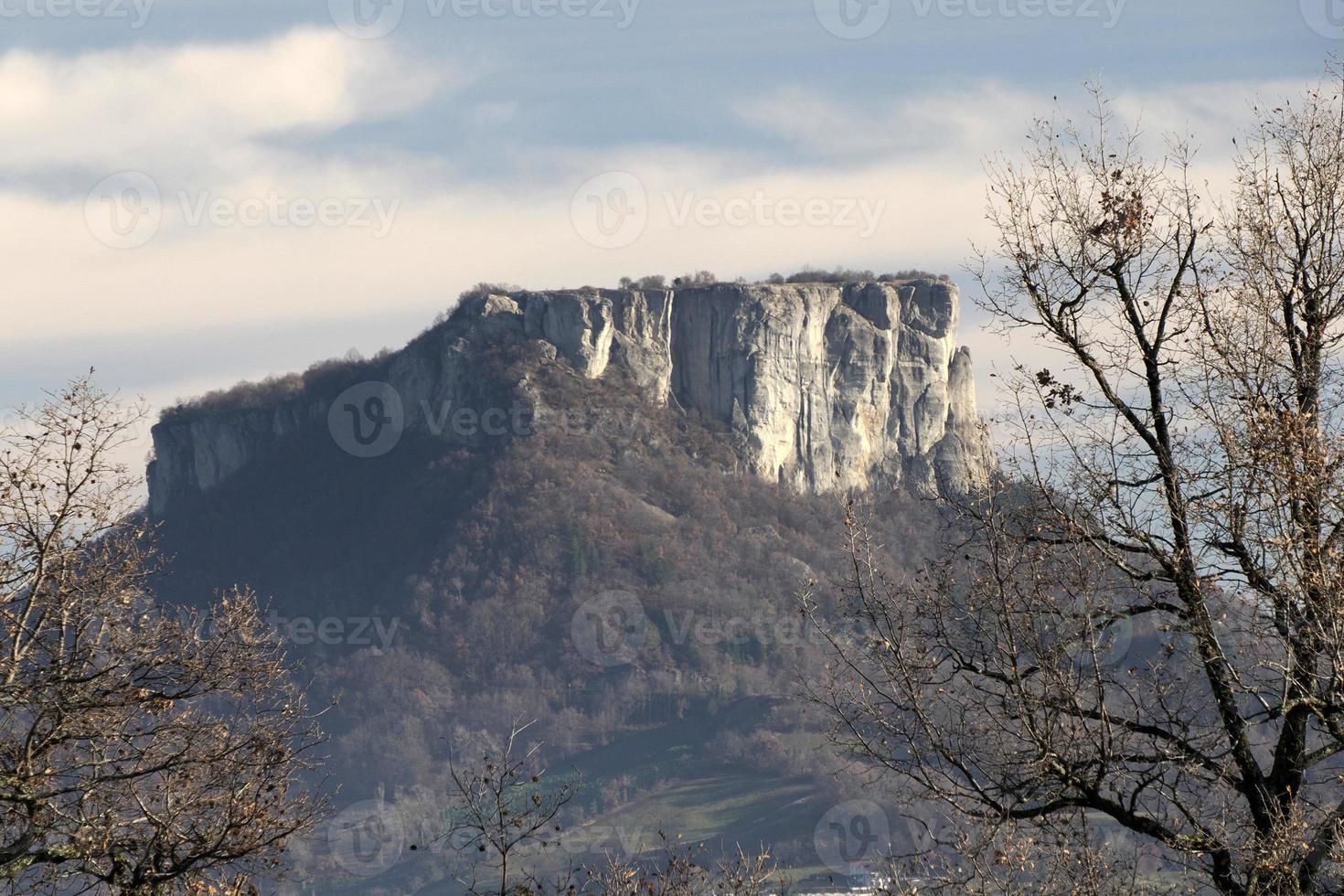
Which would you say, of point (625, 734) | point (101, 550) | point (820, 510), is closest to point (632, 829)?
point (625, 734)

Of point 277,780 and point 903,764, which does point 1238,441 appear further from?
point 277,780

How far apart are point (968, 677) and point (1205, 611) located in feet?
6.12

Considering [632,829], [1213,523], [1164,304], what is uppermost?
[1164,304]

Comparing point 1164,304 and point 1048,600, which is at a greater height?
point 1164,304

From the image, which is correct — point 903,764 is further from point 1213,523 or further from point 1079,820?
point 1213,523

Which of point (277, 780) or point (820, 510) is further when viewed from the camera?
point (820, 510)

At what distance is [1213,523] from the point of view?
12.2m

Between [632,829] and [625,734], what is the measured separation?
33.8m

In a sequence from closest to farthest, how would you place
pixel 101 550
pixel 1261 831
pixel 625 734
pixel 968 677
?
pixel 1261 831, pixel 968 677, pixel 101 550, pixel 625 734

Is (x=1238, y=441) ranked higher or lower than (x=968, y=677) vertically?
higher

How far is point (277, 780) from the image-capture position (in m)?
14.2

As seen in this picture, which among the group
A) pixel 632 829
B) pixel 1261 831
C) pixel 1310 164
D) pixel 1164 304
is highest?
pixel 1310 164

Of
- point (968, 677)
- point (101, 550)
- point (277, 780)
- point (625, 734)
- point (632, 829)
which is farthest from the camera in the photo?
point (625, 734)

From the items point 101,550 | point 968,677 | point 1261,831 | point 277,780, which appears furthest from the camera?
point 101,550
